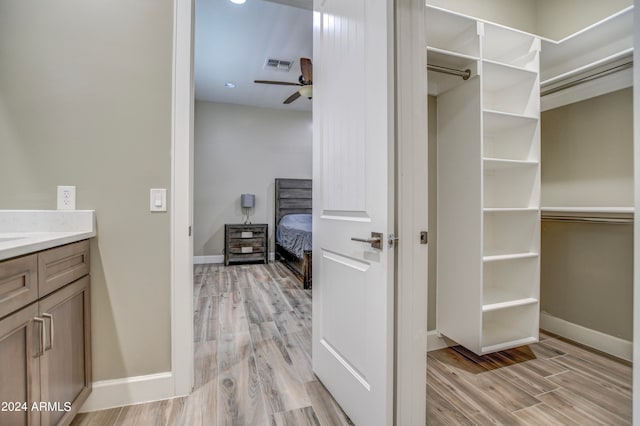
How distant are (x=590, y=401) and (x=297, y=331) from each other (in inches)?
75.3

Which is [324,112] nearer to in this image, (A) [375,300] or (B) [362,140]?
(B) [362,140]

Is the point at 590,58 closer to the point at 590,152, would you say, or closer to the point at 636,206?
the point at 590,152

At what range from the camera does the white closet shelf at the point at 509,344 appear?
2.04 meters

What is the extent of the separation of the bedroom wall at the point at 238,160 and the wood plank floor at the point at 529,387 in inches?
174

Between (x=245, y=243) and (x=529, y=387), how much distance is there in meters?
4.38

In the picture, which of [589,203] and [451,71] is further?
[589,203]

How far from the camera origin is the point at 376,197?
1.24m

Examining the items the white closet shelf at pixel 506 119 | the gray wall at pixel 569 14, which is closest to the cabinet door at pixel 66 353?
the white closet shelf at pixel 506 119

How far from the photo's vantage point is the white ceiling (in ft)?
9.93

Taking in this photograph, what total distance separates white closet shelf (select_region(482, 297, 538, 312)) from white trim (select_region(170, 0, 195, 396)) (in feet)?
6.12

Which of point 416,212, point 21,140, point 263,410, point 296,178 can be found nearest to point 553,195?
point 416,212

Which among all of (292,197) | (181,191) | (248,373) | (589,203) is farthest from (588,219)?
(292,197)

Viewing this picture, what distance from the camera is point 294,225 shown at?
16.1 feet

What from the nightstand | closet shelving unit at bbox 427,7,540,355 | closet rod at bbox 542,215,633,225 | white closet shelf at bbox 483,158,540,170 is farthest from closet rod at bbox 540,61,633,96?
the nightstand
